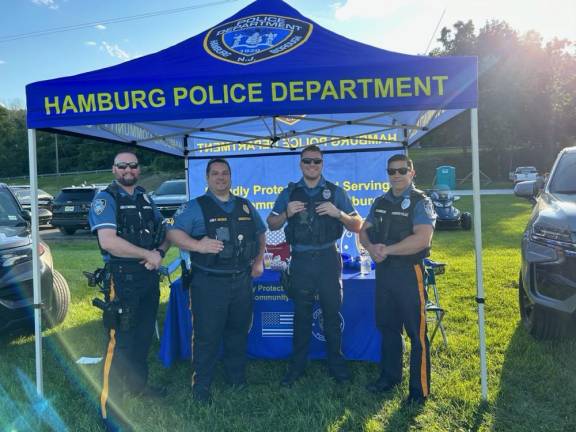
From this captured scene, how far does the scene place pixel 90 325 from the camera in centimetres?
535

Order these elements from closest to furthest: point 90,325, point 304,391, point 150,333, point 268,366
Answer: point 150,333, point 304,391, point 268,366, point 90,325

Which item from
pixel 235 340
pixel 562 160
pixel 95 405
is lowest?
pixel 95 405

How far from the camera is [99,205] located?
2936 mm

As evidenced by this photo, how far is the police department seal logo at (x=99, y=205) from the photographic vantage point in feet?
9.58

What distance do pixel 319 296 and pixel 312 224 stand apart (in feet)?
1.94

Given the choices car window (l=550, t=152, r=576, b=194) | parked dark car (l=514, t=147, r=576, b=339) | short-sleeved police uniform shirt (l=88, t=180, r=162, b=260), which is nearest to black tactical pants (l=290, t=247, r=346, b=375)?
short-sleeved police uniform shirt (l=88, t=180, r=162, b=260)

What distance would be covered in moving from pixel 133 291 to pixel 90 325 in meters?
2.81

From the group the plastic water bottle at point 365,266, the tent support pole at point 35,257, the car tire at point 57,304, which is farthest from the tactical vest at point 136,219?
the car tire at point 57,304

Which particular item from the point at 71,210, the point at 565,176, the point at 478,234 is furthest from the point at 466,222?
the point at 71,210

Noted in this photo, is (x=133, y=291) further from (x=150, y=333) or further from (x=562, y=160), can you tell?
(x=562, y=160)

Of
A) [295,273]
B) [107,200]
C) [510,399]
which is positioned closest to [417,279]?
[295,273]

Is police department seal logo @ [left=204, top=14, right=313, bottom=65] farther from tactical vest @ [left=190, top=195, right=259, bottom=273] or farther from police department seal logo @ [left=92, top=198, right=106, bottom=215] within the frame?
police department seal logo @ [left=92, top=198, right=106, bottom=215]

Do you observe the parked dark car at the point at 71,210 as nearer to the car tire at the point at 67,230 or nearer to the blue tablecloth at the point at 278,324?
the car tire at the point at 67,230

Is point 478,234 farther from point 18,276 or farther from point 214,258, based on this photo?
point 18,276
